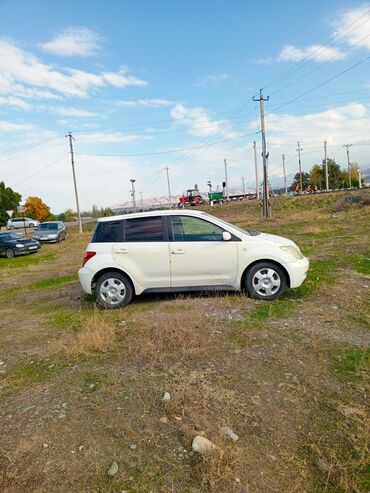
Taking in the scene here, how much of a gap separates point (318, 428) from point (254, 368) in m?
0.99

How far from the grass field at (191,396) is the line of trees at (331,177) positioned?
77.9 m

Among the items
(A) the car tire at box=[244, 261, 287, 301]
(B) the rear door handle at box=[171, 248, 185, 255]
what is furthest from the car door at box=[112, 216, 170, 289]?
(A) the car tire at box=[244, 261, 287, 301]

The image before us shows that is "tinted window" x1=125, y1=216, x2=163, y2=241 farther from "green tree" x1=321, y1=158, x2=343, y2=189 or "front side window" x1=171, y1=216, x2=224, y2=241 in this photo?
"green tree" x1=321, y1=158, x2=343, y2=189

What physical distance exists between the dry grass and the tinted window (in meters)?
1.60

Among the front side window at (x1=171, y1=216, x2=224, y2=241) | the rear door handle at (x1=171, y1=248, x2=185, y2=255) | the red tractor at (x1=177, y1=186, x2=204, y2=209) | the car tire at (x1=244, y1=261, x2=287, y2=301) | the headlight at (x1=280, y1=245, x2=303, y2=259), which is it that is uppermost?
the red tractor at (x1=177, y1=186, x2=204, y2=209)

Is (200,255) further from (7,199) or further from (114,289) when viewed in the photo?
(7,199)

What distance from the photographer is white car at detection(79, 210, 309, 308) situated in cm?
592

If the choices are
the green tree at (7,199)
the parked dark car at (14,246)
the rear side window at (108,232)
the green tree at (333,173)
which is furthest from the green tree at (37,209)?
the rear side window at (108,232)

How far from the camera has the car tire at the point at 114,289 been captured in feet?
20.1

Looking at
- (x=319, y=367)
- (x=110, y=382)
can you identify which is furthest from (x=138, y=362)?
(x=319, y=367)

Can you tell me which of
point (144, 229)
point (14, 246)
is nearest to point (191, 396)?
point (144, 229)

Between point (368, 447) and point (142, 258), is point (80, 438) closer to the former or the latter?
point (368, 447)

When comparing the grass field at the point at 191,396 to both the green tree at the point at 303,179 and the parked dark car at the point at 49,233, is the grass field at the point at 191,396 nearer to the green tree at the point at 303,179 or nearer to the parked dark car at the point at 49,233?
the parked dark car at the point at 49,233

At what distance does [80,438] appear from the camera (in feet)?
9.08
